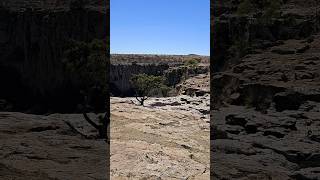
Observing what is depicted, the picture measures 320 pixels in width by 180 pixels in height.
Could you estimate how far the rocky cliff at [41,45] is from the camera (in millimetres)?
5957

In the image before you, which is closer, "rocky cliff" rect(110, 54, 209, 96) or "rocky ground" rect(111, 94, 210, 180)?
"rocky ground" rect(111, 94, 210, 180)

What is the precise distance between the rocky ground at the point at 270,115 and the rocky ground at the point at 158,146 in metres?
1.89

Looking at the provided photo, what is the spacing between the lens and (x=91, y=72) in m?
6.08

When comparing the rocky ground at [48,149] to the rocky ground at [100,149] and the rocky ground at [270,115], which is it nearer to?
the rocky ground at [100,149]

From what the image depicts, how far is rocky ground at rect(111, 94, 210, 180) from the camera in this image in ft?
25.7

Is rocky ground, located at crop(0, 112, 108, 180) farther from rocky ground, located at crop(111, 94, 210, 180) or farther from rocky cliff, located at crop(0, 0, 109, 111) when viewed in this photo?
rocky ground, located at crop(111, 94, 210, 180)

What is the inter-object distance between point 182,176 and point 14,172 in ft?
9.86

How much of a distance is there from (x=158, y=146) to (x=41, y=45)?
13.5 ft

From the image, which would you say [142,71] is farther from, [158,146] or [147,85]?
[158,146]

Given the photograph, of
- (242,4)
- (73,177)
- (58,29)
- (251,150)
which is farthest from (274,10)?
(73,177)

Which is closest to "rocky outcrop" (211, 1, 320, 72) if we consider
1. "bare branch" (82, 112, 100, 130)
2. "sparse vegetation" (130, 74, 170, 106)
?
"bare branch" (82, 112, 100, 130)

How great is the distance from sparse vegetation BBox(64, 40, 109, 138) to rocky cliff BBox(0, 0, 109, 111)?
0.31 ft

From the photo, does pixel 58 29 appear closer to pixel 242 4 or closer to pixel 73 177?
pixel 73 177

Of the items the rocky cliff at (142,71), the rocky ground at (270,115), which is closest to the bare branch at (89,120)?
the rocky ground at (270,115)
